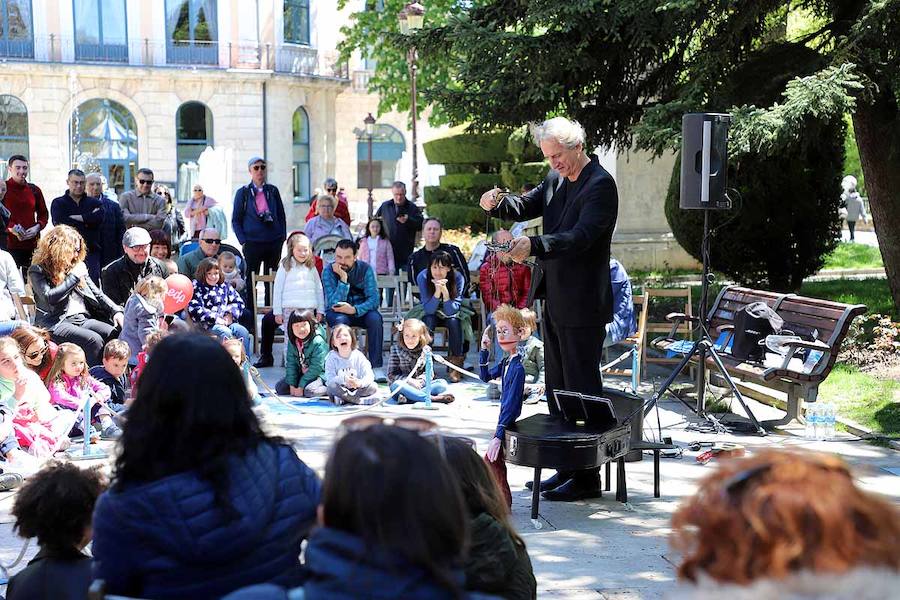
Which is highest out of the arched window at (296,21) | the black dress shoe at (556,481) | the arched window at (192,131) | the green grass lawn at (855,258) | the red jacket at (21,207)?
the arched window at (296,21)

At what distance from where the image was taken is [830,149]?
15.1 m

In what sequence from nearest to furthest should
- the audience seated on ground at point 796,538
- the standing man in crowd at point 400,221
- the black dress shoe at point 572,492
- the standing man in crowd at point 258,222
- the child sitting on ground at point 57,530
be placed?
the audience seated on ground at point 796,538, the child sitting on ground at point 57,530, the black dress shoe at point 572,492, the standing man in crowd at point 258,222, the standing man in crowd at point 400,221

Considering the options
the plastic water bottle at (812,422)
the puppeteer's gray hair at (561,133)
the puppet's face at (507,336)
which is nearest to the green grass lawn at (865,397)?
the plastic water bottle at (812,422)

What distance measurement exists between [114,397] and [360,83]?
3957 centimetres

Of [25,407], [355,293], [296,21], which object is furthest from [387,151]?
[25,407]

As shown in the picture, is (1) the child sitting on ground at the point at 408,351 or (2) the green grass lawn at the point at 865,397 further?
(1) the child sitting on ground at the point at 408,351

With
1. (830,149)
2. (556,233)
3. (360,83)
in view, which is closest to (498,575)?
(556,233)

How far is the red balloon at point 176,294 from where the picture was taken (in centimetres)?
1088

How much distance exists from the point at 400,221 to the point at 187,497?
12.6 meters

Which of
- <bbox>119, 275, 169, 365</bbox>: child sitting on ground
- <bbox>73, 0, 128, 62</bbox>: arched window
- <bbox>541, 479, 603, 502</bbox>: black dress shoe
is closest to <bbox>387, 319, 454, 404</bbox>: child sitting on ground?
<bbox>119, 275, 169, 365</bbox>: child sitting on ground

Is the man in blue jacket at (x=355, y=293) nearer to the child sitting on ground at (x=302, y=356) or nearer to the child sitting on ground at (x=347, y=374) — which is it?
the child sitting on ground at (x=302, y=356)

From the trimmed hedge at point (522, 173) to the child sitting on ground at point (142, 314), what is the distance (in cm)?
1532

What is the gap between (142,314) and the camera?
10.2 meters

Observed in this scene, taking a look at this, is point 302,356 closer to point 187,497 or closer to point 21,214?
point 21,214
